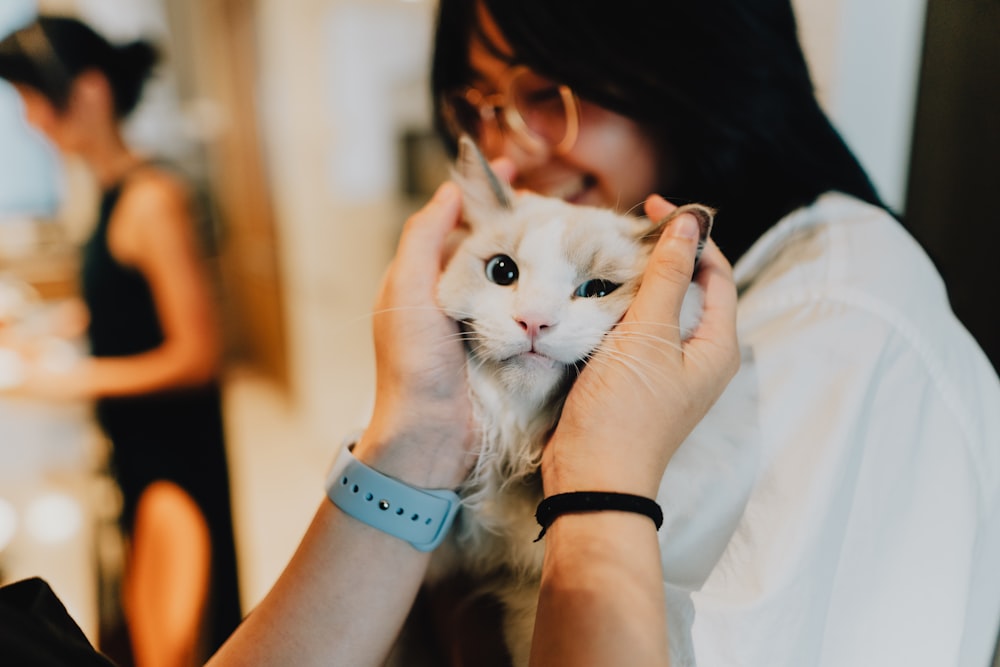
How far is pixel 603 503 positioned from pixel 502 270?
309 millimetres

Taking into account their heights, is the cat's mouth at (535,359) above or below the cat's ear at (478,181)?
below

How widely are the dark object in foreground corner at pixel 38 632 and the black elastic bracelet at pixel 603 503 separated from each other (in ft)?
1.37

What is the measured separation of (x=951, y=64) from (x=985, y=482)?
752 mm

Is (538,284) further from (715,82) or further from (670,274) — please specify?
(715,82)

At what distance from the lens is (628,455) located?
62 centimetres

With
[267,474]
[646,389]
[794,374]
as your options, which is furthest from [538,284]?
[267,474]

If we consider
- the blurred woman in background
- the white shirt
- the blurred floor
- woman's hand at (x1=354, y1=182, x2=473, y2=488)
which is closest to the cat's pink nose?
woman's hand at (x1=354, y1=182, x2=473, y2=488)

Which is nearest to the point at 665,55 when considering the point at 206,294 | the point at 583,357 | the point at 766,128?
the point at 766,128

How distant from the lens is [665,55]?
904 millimetres

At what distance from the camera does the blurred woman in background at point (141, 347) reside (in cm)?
158

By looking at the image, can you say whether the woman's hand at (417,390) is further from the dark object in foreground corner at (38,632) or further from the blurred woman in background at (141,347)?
A: the blurred woman in background at (141,347)

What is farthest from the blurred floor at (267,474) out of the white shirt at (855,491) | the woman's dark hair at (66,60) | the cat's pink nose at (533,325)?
the woman's dark hair at (66,60)

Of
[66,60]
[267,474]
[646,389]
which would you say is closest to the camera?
[646,389]

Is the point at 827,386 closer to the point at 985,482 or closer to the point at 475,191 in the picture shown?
the point at 985,482
